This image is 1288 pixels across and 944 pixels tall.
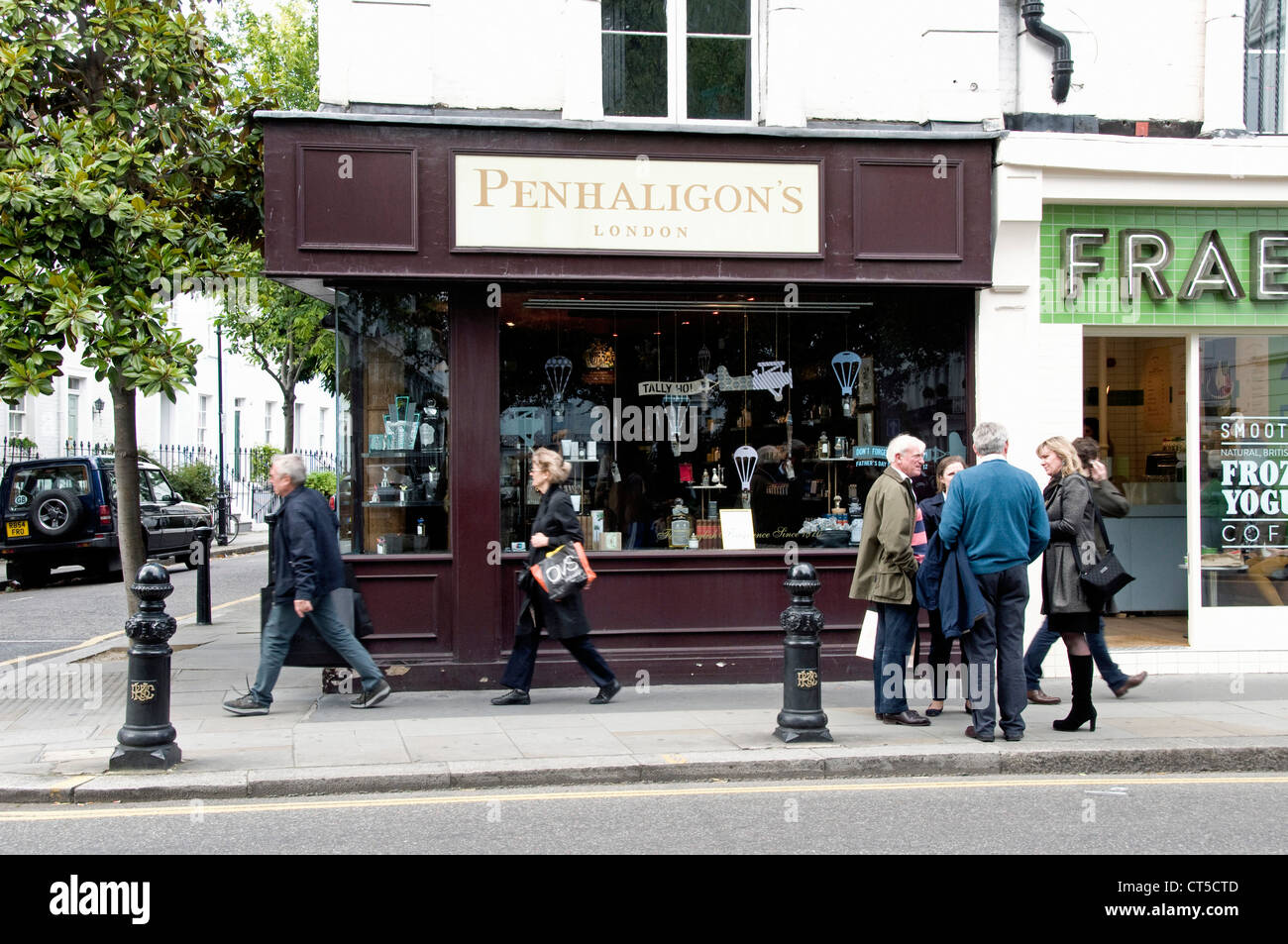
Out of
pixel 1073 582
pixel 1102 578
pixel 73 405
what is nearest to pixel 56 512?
pixel 73 405

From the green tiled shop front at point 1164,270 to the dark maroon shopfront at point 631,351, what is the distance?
0.83 meters

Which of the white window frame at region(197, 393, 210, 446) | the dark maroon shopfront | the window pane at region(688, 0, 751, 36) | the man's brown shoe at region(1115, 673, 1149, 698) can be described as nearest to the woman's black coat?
the dark maroon shopfront

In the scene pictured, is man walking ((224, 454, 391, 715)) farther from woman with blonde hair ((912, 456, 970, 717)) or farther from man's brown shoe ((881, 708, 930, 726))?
woman with blonde hair ((912, 456, 970, 717))

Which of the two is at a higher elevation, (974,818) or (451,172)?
(451,172)

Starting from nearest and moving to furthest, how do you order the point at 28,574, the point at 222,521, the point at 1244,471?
the point at 1244,471 < the point at 28,574 < the point at 222,521

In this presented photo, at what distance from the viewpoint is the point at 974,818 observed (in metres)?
6.10

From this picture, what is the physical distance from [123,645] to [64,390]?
67.4 feet

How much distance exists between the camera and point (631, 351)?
34.2 ft

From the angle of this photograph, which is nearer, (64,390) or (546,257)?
(546,257)

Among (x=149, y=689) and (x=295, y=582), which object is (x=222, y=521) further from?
(x=149, y=689)

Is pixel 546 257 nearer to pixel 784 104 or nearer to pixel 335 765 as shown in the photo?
pixel 784 104

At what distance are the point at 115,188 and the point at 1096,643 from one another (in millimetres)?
8443
